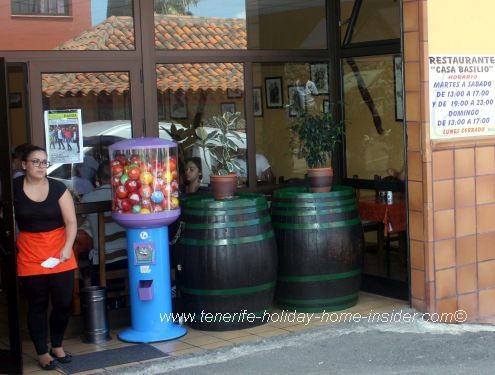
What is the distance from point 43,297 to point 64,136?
4.64 feet

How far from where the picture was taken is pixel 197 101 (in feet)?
24.8

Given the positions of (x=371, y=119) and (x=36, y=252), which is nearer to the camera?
(x=36, y=252)

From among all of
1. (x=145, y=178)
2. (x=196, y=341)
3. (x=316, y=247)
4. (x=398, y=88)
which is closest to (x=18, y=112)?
(x=145, y=178)

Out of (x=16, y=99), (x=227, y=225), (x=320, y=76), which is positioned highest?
(x=320, y=76)

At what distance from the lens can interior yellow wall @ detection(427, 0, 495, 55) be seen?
7039mm

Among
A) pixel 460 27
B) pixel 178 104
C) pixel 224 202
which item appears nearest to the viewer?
pixel 224 202

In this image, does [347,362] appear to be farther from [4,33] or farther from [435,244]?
[4,33]

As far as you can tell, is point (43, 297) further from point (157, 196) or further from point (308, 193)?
point (308, 193)

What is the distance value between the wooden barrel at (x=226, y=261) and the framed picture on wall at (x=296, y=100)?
156 centimetres

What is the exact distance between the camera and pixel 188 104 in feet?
24.5

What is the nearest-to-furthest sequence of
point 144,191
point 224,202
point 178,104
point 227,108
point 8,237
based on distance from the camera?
1. point 8,237
2. point 144,191
3. point 224,202
4. point 178,104
5. point 227,108

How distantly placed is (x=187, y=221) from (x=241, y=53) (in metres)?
1.76

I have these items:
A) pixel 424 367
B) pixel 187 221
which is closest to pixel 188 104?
pixel 187 221

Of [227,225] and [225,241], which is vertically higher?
[227,225]
